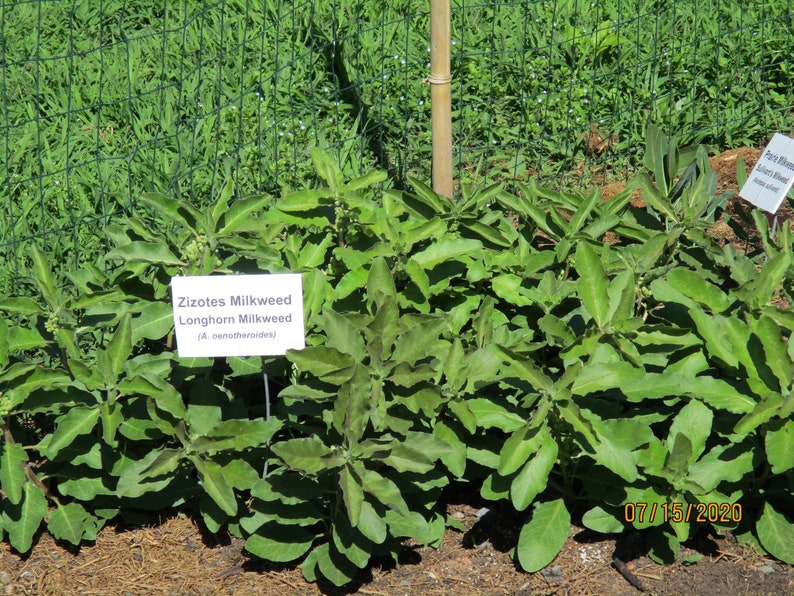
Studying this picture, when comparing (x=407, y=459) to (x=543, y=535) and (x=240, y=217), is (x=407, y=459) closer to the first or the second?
(x=543, y=535)

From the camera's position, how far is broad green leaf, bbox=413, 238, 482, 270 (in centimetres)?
307

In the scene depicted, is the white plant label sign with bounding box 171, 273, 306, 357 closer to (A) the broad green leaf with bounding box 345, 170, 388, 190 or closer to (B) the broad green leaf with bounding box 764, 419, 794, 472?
(A) the broad green leaf with bounding box 345, 170, 388, 190

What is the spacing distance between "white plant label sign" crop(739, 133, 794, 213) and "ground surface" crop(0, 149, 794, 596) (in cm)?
125

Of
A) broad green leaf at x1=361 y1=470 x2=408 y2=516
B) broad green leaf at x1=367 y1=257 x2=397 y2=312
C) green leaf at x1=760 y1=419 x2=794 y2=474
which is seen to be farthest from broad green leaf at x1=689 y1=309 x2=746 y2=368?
broad green leaf at x1=361 y1=470 x2=408 y2=516

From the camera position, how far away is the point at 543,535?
2.81 metres

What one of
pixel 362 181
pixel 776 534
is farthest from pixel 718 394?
pixel 362 181

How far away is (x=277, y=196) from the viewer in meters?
4.48

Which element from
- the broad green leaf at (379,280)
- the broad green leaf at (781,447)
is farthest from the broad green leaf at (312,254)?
the broad green leaf at (781,447)

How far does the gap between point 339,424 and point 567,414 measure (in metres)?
0.61

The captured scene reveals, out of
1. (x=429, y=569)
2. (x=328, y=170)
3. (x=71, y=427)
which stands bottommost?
(x=429, y=569)

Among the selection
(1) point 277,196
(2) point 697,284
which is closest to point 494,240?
(2) point 697,284

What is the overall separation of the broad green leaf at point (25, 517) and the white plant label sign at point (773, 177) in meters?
2.60

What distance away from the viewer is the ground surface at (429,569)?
2816mm

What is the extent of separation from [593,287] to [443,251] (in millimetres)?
496
